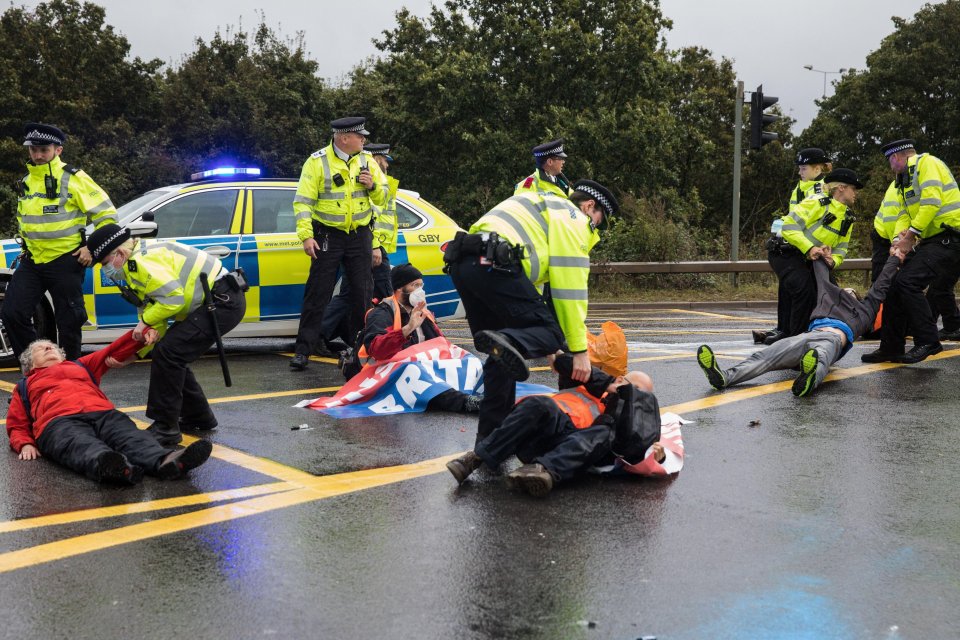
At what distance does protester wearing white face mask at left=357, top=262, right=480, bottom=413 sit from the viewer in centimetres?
702

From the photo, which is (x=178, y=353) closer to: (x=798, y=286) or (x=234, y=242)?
(x=234, y=242)

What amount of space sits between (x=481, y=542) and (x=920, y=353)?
626cm

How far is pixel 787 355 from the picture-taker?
8.06 metres

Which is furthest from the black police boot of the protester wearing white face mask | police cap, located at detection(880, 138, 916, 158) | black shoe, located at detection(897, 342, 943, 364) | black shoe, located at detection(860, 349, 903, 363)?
police cap, located at detection(880, 138, 916, 158)

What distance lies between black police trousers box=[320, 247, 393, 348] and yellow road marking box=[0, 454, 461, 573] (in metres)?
4.08

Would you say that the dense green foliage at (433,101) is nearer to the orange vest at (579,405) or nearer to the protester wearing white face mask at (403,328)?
the protester wearing white face mask at (403,328)

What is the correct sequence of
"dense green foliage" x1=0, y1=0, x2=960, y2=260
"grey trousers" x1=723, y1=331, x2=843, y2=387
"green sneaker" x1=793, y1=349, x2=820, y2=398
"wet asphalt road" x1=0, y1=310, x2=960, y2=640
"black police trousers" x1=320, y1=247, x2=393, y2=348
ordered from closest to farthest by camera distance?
"wet asphalt road" x1=0, y1=310, x2=960, y2=640
"green sneaker" x1=793, y1=349, x2=820, y2=398
"grey trousers" x1=723, y1=331, x2=843, y2=387
"black police trousers" x1=320, y1=247, x2=393, y2=348
"dense green foliage" x1=0, y1=0, x2=960, y2=260

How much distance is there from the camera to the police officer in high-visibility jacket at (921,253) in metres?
9.05

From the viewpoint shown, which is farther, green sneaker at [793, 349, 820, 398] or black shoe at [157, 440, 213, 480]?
green sneaker at [793, 349, 820, 398]

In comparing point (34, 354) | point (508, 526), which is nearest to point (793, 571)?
point (508, 526)

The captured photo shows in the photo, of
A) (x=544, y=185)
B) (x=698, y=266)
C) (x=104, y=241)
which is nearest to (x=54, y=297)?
(x=104, y=241)

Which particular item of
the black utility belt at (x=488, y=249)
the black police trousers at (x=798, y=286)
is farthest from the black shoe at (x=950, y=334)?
the black utility belt at (x=488, y=249)

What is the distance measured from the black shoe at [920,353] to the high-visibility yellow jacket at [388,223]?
4.73 m

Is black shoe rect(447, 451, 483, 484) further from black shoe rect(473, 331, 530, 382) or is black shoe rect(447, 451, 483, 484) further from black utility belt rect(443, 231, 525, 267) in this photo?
black utility belt rect(443, 231, 525, 267)
